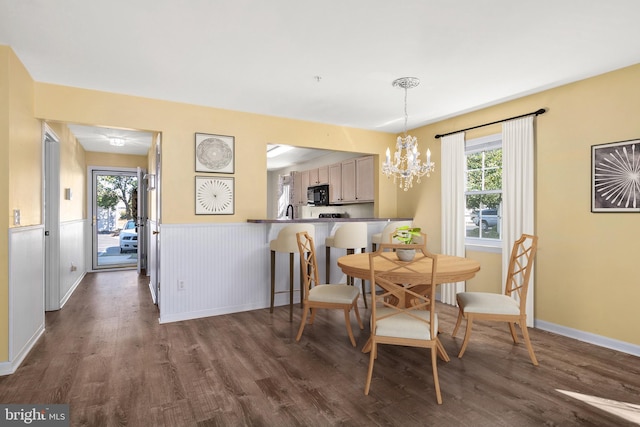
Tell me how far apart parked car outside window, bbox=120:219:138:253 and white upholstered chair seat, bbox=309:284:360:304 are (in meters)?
6.13

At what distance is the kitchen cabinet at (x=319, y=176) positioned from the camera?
22.5 feet

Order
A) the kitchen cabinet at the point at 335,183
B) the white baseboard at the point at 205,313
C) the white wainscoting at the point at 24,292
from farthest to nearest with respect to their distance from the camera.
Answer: the kitchen cabinet at the point at 335,183 → the white baseboard at the point at 205,313 → the white wainscoting at the point at 24,292

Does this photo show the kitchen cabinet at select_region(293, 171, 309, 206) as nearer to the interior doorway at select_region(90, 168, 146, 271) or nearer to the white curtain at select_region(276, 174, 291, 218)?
the white curtain at select_region(276, 174, 291, 218)

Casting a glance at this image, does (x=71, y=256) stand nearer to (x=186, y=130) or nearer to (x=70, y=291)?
(x=70, y=291)

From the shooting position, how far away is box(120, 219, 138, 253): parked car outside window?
786 centimetres

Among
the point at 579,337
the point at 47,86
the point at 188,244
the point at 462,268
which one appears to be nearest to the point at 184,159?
the point at 188,244

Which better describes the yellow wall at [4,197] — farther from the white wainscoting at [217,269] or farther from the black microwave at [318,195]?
the black microwave at [318,195]

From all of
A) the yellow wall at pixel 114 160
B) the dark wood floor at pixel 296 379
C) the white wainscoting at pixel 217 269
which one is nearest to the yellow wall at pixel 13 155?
the dark wood floor at pixel 296 379

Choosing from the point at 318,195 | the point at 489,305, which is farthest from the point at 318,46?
the point at 318,195

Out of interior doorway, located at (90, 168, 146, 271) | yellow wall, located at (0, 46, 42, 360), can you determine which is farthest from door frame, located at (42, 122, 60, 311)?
interior doorway, located at (90, 168, 146, 271)

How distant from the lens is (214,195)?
4125 millimetres

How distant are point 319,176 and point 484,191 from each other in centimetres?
349

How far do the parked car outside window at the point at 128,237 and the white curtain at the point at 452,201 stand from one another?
6608 millimetres

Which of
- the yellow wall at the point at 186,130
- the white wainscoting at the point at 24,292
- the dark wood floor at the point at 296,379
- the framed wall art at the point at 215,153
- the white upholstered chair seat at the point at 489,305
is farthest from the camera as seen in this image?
the framed wall art at the point at 215,153
